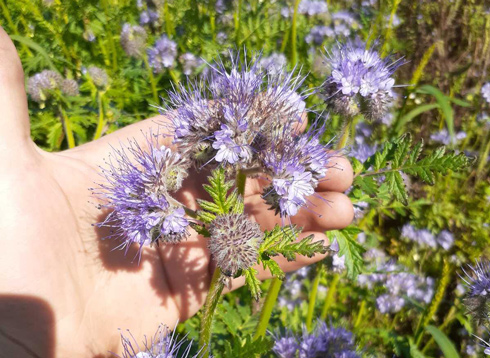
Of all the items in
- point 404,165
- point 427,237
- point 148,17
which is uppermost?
point 148,17

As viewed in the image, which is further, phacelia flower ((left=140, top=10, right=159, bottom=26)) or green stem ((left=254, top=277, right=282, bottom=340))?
phacelia flower ((left=140, top=10, right=159, bottom=26))

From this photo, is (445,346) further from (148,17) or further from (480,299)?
(148,17)

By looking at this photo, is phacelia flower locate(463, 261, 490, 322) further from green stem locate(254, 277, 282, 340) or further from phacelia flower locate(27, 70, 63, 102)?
phacelia flower locate(27, 70, 63, 102)

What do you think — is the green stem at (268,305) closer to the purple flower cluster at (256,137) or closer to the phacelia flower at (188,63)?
the purple flower cluster at (256,137)

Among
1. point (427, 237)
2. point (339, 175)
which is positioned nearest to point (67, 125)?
point (339, 175)

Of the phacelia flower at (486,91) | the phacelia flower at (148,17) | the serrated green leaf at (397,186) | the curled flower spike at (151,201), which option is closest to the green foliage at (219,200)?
the curled flower spike at (151,201)

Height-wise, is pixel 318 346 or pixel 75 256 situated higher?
pixel 75 256

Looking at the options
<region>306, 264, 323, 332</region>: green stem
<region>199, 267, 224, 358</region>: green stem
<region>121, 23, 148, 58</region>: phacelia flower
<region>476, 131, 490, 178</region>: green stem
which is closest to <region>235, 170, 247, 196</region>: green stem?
<region>199, 267, 224, 358</region>: green stem
